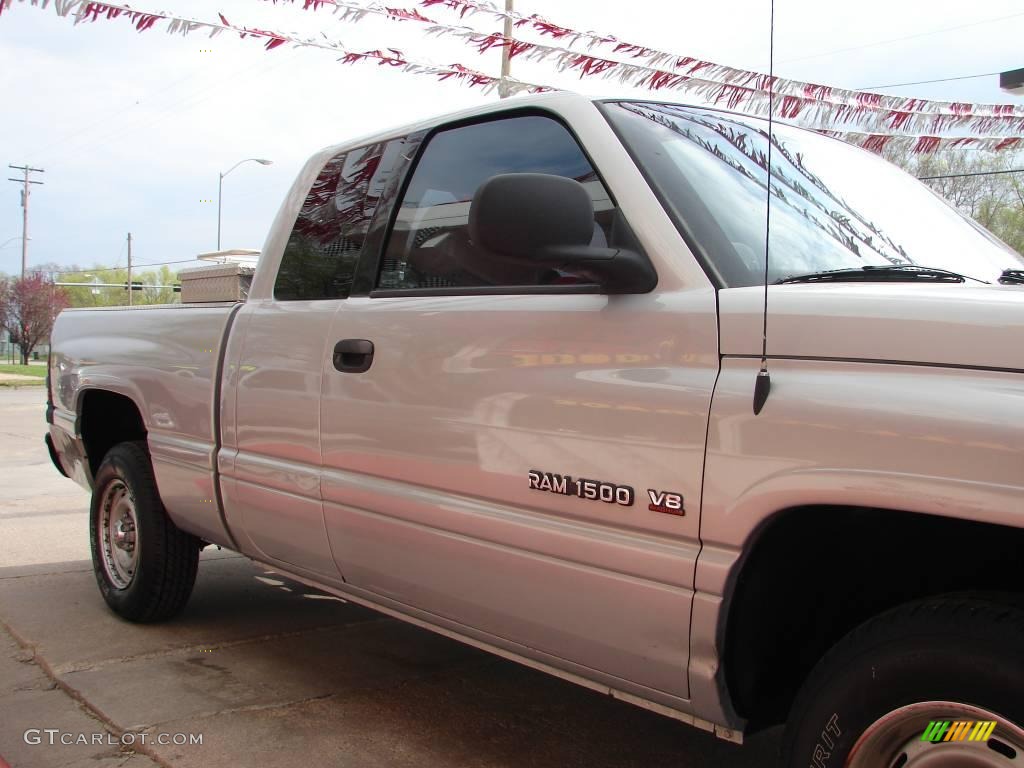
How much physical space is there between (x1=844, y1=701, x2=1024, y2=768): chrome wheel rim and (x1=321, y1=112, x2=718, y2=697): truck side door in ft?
1.47

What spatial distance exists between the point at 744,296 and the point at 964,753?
1.00 meters

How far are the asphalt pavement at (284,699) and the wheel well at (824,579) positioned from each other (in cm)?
97

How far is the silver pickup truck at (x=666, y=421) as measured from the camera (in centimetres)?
185

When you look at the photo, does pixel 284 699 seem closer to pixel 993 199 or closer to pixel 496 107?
pixel 496 107

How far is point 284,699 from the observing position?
358 centimetres

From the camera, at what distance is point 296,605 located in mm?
4969

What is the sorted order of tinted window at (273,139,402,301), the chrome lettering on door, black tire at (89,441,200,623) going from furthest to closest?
black tire at (89,441,200,623)
tinted window at (273,139,402,301)
the chrome lettering on door

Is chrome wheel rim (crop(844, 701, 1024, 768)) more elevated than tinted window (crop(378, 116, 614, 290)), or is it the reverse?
tinted window (crop(378, 116, 614, 290))

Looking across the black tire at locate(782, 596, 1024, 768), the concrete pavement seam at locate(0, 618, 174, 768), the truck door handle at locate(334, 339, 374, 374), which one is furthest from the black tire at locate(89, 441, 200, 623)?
the black tire at locate(782, 596, 1024, 768)

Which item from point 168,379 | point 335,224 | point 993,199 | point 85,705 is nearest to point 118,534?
point 168,379

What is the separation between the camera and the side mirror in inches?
89.5

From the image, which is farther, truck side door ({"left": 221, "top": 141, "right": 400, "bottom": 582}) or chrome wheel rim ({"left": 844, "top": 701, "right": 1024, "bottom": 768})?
truck side door ({"left": 221, "top": 141, "right": 400, "bottom": 582})
